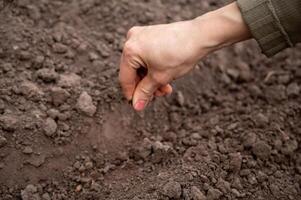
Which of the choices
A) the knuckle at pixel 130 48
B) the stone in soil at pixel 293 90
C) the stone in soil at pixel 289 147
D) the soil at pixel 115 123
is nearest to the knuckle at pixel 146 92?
the knuckle at pixel 130 48

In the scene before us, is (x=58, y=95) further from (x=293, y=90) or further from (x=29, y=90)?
(x=293, y=90)

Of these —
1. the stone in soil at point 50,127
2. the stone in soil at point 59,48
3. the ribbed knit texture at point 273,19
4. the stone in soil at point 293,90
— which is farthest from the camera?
the stone in soil at point 293,90

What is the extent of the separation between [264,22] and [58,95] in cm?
83

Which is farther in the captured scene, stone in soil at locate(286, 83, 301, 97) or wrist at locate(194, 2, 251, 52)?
stone in soil at locate(286, 83, 301, 97)

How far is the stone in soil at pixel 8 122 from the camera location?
162cm

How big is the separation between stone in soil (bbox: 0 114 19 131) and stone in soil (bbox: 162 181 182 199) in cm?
60

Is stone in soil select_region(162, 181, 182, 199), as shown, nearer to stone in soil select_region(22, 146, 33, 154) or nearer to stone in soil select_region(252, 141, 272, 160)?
stone in soil select_region(252, 141, 272, 160)

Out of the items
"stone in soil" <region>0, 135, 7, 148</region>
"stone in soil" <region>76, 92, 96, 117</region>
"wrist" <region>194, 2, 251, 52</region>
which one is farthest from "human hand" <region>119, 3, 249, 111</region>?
"stone in soil" <region>0, 135, 7, 148</region>

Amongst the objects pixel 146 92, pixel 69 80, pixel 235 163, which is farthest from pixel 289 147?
pixel 69 80

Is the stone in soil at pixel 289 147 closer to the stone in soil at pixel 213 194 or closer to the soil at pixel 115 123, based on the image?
the soil at pixel 115 123

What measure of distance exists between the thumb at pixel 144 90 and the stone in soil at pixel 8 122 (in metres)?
0.45

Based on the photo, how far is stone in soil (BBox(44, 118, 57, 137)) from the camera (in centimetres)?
166

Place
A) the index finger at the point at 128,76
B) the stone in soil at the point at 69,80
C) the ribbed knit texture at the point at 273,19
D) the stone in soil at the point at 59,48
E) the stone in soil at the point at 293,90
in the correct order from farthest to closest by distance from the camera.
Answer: the stone in soil at the point at 293,90
the stone in soil at the point at 59,48
the stone in soil at the point at 69,80
the index finger at the point at 128,76
the ribbed knit texture at the point at 273,19

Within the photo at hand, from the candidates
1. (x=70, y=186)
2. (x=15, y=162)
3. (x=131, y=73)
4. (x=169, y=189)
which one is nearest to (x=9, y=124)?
(x=15, y=162)
